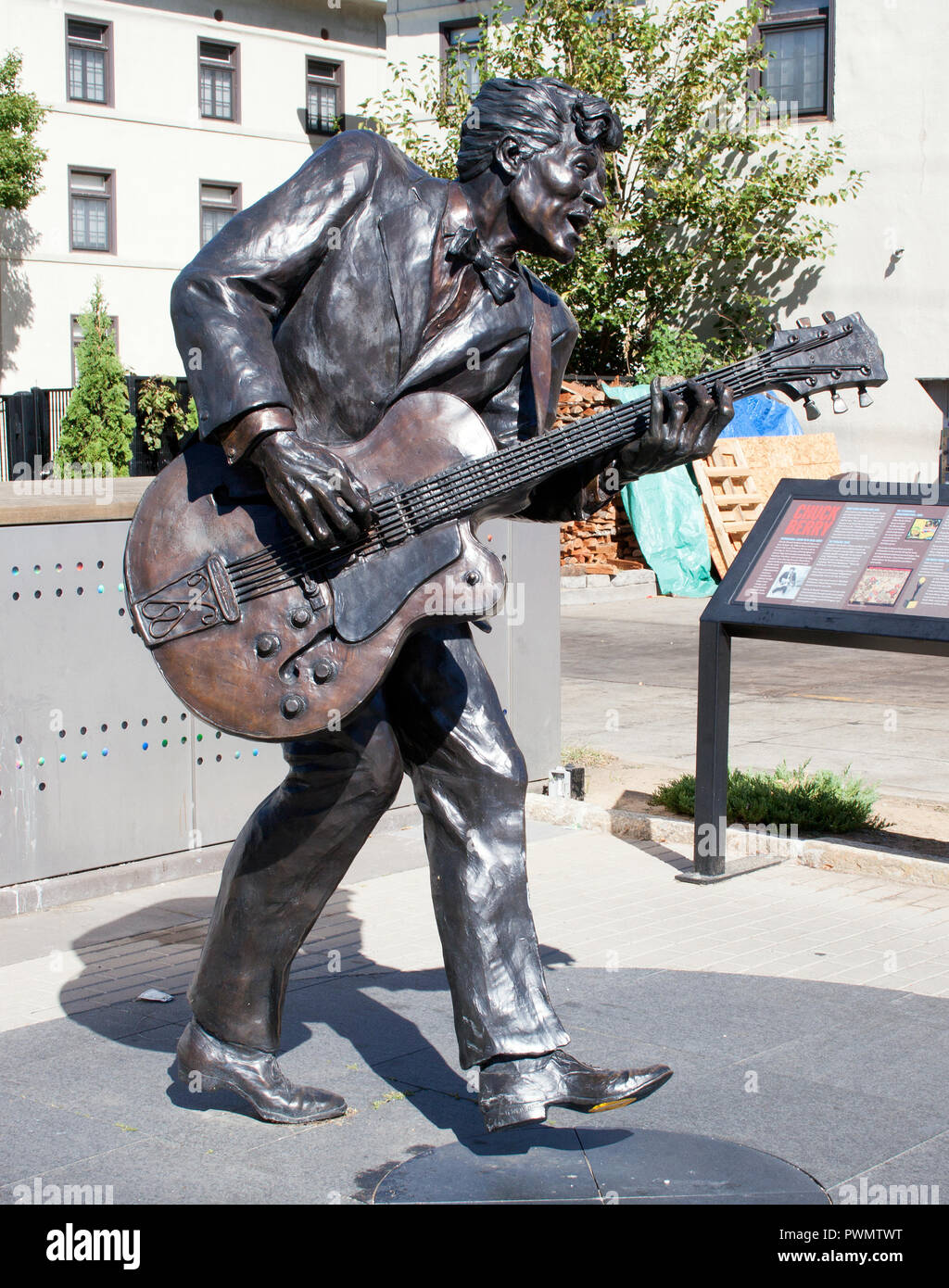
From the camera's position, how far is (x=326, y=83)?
33.2m

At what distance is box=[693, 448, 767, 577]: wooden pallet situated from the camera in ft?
55.7

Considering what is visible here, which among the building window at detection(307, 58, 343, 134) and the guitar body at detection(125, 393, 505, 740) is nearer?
the guitar body at detection(125, 393, 505, 740)

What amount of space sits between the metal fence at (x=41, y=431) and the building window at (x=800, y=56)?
9.73 metres

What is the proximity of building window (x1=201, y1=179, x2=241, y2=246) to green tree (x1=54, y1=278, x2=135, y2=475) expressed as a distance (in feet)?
29.2

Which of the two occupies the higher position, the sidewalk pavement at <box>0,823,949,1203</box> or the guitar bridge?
the guitar bridge

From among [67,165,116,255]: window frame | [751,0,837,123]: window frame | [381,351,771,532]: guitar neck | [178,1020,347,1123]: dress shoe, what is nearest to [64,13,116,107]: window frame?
A: [67,165,116,255]: window frame

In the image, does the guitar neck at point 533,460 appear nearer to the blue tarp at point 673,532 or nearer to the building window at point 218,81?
the blue tarp at point 673,532

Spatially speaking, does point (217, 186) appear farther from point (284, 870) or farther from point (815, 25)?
point (284, 870)

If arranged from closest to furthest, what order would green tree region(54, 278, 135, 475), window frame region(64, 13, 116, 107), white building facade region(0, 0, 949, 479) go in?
white building facade region(0, 0, 949, 479) → green tree region(54, 278, 135, 475) → window frame region(64, 13, 116, 107)

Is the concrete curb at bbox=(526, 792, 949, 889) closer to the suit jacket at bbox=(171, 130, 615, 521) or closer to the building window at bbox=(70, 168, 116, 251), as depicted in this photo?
the suit jacket at bbox=(171, 130, 615, 521)

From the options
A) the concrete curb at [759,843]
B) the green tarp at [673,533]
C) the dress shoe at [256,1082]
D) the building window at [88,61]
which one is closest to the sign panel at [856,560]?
the concrete curb at [759,843]

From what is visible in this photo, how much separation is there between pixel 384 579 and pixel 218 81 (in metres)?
31.2

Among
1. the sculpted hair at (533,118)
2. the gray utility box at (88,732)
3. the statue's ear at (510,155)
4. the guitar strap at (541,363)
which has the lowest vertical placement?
the gray utility box at (88,732)

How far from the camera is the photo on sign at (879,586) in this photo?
539 centimetres
